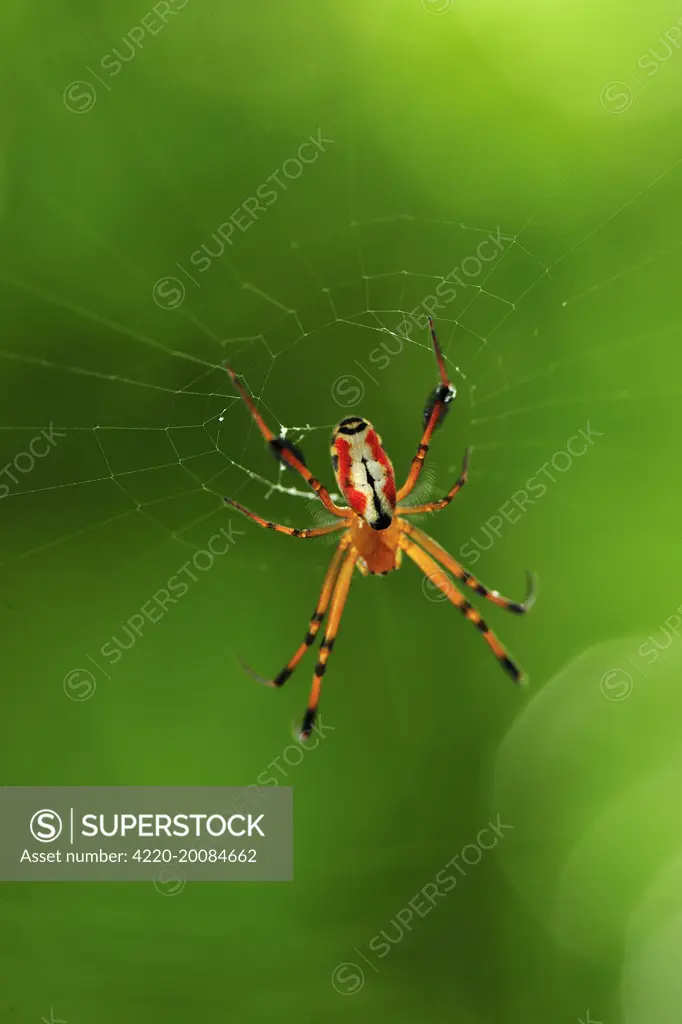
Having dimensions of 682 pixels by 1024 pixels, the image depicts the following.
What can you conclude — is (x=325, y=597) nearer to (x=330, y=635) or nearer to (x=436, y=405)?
(x=330, y=635)

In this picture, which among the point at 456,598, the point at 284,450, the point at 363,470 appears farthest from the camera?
the point at 456,598

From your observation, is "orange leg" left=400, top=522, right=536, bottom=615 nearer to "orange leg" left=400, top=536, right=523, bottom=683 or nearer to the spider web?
"orange leg" left=400, top=536, right=523, bottom=683

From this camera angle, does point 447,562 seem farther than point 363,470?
Yes

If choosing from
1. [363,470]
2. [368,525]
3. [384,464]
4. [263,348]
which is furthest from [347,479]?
[263,348]

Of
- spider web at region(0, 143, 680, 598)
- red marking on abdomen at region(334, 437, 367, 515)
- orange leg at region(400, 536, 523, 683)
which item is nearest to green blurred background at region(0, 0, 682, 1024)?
spider web at region(0, 143, 680, 598)

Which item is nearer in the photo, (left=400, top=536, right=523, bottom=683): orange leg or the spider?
the spider

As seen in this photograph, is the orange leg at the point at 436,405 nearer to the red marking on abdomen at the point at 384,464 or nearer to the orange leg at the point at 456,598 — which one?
the red marking on abdomen at the point at 384,464
